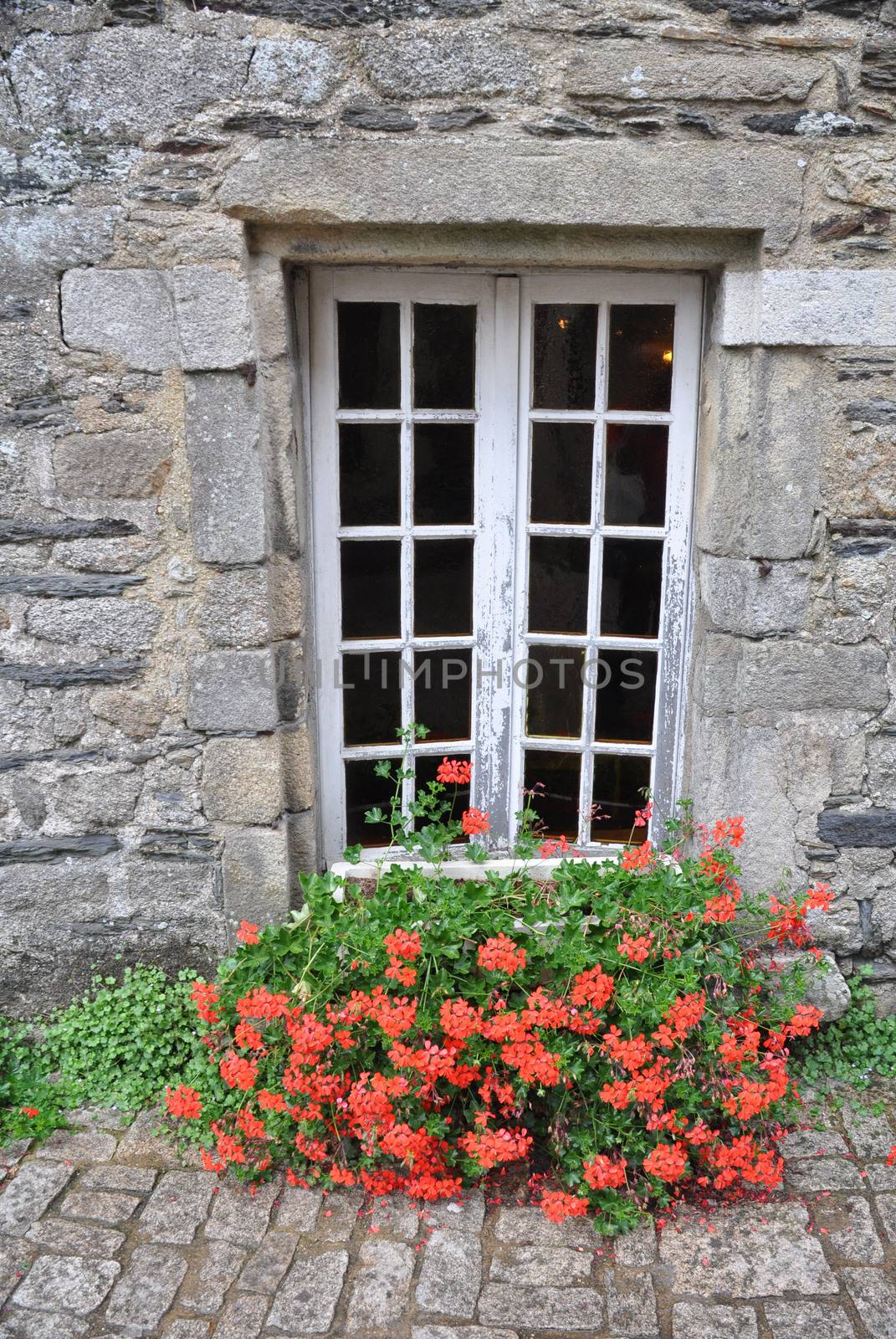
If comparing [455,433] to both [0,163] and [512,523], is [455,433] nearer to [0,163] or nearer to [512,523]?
[512,523]

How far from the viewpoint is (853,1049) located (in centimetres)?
327

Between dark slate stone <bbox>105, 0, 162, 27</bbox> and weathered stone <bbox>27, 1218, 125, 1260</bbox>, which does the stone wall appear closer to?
dark slate stone <bbox>105, 0, 162, 27</bbox>

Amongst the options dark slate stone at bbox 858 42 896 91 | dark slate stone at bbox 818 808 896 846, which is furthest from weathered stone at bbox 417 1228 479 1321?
dark slate stone at bbox 858 42 896 91

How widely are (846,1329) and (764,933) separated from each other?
3.52 feet

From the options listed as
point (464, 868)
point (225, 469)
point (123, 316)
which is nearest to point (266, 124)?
point (123, 316)

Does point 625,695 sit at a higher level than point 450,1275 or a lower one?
higher

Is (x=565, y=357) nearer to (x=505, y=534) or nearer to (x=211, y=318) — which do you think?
(x=505, y=534)

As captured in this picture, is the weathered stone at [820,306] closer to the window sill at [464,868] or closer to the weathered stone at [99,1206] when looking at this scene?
the window sill at [464,868]

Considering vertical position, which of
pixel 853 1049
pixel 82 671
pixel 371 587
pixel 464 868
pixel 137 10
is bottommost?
pixel 853 1049

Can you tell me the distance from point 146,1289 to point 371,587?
203 centimetres

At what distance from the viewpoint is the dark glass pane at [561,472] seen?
3273mm

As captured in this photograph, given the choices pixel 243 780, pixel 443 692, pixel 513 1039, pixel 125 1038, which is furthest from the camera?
pixel 443 692

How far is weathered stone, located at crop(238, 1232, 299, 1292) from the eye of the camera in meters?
2.52

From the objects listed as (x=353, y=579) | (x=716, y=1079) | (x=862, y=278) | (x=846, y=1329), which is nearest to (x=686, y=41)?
(x=862, y=278)
